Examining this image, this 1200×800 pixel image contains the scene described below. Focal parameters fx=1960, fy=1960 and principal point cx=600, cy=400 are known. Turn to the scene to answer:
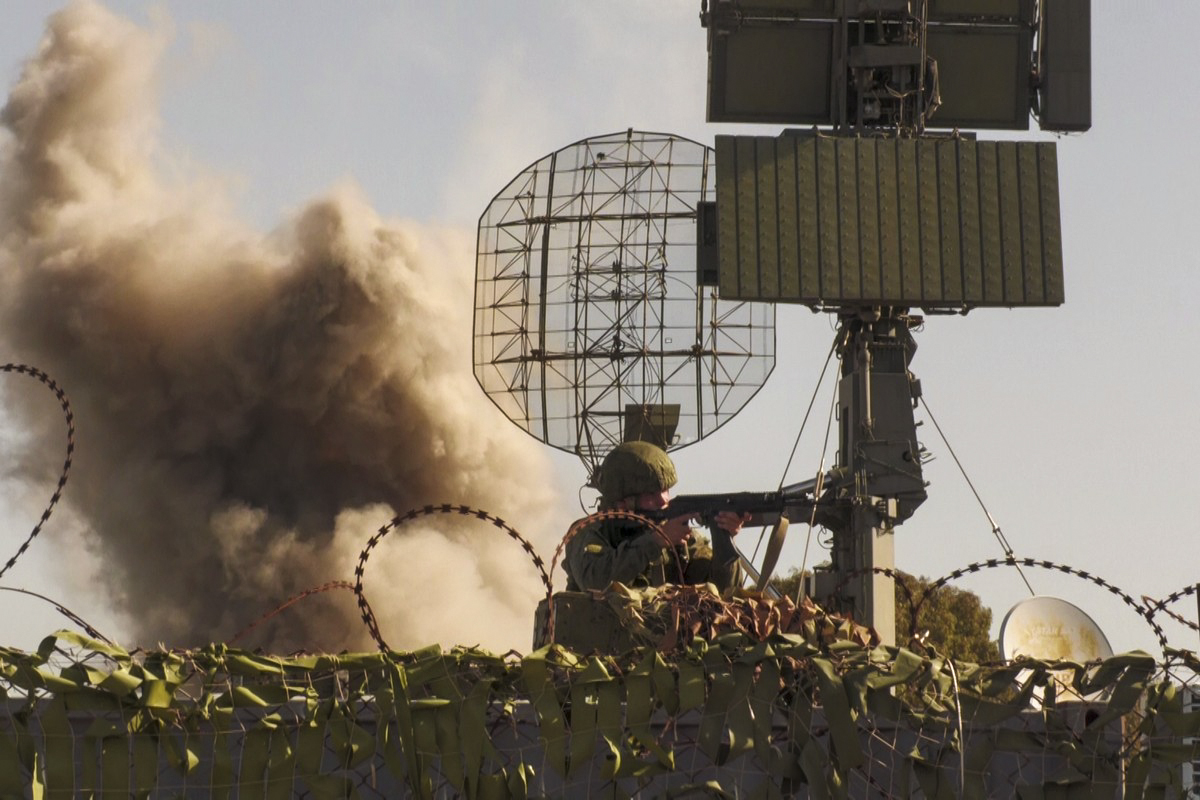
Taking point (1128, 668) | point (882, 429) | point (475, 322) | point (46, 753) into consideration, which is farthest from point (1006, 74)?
point (46, 753)

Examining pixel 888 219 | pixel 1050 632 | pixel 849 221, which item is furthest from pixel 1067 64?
pixel 1050 632

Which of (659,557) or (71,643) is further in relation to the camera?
(659,557)

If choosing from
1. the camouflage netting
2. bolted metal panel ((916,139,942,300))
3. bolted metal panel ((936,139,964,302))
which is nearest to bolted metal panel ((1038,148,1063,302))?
bolted metal panel ((936,139,964,302))

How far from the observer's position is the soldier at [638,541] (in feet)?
37.6

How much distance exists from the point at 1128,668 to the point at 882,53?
13.4 m

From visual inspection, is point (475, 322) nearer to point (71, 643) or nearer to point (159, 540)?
point (71, 643)

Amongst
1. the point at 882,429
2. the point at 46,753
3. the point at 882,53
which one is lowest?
the point at 46,753

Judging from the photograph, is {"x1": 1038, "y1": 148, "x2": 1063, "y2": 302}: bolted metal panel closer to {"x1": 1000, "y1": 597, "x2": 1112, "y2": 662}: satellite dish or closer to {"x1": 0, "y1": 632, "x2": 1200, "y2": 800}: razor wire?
{"x1": 1000, "y1": 597, "x2": 1112, "y2": 662}: satellite dish

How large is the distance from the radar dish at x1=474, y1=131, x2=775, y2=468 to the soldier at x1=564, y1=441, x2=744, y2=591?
9.40m

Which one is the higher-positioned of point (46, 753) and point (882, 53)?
point (882, 53)

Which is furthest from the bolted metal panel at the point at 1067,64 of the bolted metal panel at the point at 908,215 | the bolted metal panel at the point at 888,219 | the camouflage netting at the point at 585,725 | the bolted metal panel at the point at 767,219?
the camouflage netting at the point at 585,725

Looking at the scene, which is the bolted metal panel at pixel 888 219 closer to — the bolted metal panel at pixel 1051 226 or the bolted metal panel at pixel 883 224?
the bolted metal panel at pixel 883 224

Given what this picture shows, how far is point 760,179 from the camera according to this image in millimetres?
19547

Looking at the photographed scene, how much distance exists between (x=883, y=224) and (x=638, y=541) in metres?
8.75
